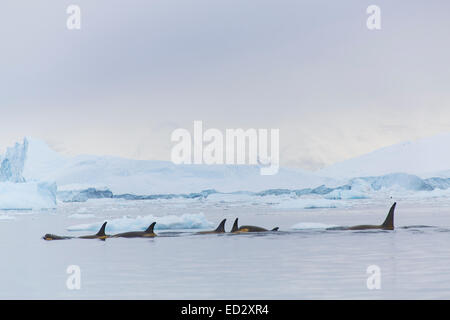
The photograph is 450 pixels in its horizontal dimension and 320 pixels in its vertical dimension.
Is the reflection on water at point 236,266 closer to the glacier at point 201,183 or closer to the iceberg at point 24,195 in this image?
the iceberg at point 24,195

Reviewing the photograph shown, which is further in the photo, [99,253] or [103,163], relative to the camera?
[103,163]

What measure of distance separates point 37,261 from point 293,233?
33.7 ft

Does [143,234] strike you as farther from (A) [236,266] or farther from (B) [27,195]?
(B) [27,195]

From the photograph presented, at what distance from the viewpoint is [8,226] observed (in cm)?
3269
